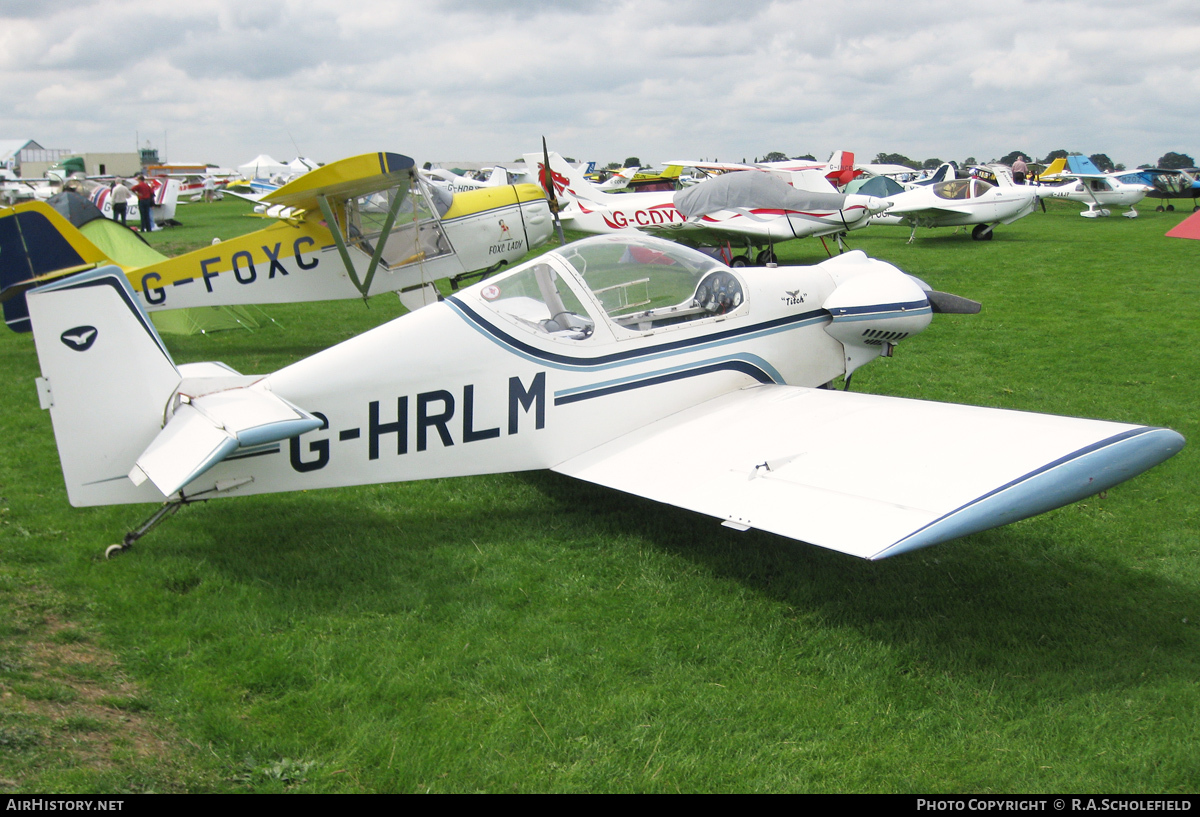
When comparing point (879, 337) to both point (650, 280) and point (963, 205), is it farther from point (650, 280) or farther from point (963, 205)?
point (963, 205)

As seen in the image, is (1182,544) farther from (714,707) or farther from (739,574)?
(714,707)

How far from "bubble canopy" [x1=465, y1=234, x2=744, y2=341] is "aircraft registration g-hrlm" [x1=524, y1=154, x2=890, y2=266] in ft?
38.6

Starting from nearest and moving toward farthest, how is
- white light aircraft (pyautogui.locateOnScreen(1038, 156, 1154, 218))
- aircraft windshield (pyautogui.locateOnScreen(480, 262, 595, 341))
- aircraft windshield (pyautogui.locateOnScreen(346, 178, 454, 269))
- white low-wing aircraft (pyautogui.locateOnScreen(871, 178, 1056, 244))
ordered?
aircraft windshield (pyautogui.locateOnScreen(480, 262, 595, 341)), aircraft windshield (pyautogui.locateOnScreen(346, 178, 454, 269)), white low-wing aircraft (pyautogui.locateOnScreen(871, 178, 1056, 244)), white light aircraft (pyautogui.locateOnScreen(1038, 156, 1154, 218))

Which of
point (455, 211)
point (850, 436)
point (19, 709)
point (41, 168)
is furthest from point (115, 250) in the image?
point (41, 168)

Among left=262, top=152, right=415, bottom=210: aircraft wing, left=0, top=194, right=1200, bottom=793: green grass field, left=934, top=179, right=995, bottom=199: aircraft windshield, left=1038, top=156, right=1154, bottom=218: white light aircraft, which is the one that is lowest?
left=0, top=194, right=1200, bottom=793: green grass field

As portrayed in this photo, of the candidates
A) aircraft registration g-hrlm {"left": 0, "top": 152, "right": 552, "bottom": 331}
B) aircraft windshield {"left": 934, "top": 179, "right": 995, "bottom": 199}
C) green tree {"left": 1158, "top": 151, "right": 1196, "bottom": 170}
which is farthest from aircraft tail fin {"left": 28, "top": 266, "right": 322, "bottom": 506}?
green tree {"left": 1158, "top": 151, "right": 1196, "bottom": 170}

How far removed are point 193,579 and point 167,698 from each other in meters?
1.08

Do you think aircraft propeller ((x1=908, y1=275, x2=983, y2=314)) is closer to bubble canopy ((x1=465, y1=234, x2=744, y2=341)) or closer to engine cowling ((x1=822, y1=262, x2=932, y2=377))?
engine cowling ((x1=822, y1=262, x2=932, y2=377))

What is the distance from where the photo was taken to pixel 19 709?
10.4ft

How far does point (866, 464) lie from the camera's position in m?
4.03

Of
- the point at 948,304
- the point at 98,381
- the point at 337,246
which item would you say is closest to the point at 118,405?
the point at 98,381

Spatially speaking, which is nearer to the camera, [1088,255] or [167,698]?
[167,698]

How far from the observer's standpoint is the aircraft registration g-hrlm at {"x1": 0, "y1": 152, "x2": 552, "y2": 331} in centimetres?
816
